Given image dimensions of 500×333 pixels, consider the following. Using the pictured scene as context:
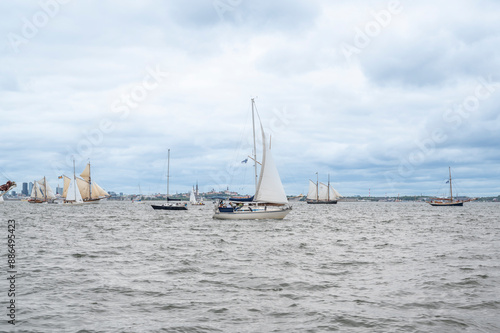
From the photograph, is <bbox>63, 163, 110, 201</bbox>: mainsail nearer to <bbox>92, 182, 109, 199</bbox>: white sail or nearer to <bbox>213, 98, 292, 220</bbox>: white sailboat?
<bbox>92, 182, 109, 199</bbox>: white sail

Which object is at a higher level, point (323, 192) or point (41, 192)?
point (41, 192)

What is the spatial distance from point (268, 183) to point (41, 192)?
162m

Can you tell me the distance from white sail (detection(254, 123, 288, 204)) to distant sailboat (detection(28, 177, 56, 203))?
154m

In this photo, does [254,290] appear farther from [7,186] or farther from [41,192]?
[41,192]

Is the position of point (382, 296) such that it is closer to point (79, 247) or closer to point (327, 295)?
point (327, 295)

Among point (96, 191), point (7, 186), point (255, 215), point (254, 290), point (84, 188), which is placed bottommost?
point (254, 290)

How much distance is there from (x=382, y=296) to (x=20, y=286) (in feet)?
42.3

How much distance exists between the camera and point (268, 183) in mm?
56125

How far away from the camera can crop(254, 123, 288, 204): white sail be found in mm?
56062

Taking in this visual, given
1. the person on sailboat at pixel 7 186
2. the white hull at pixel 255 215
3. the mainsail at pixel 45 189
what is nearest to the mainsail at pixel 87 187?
the mainsail at pixel 45 189

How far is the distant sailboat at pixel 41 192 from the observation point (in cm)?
18265

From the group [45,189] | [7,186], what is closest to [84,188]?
[45,189]

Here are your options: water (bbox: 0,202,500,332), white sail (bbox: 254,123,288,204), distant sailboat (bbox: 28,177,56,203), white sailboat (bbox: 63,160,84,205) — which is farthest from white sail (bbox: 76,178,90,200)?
water (bbox: 0,202,500,332)

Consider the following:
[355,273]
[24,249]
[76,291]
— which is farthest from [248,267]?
[24,249]
